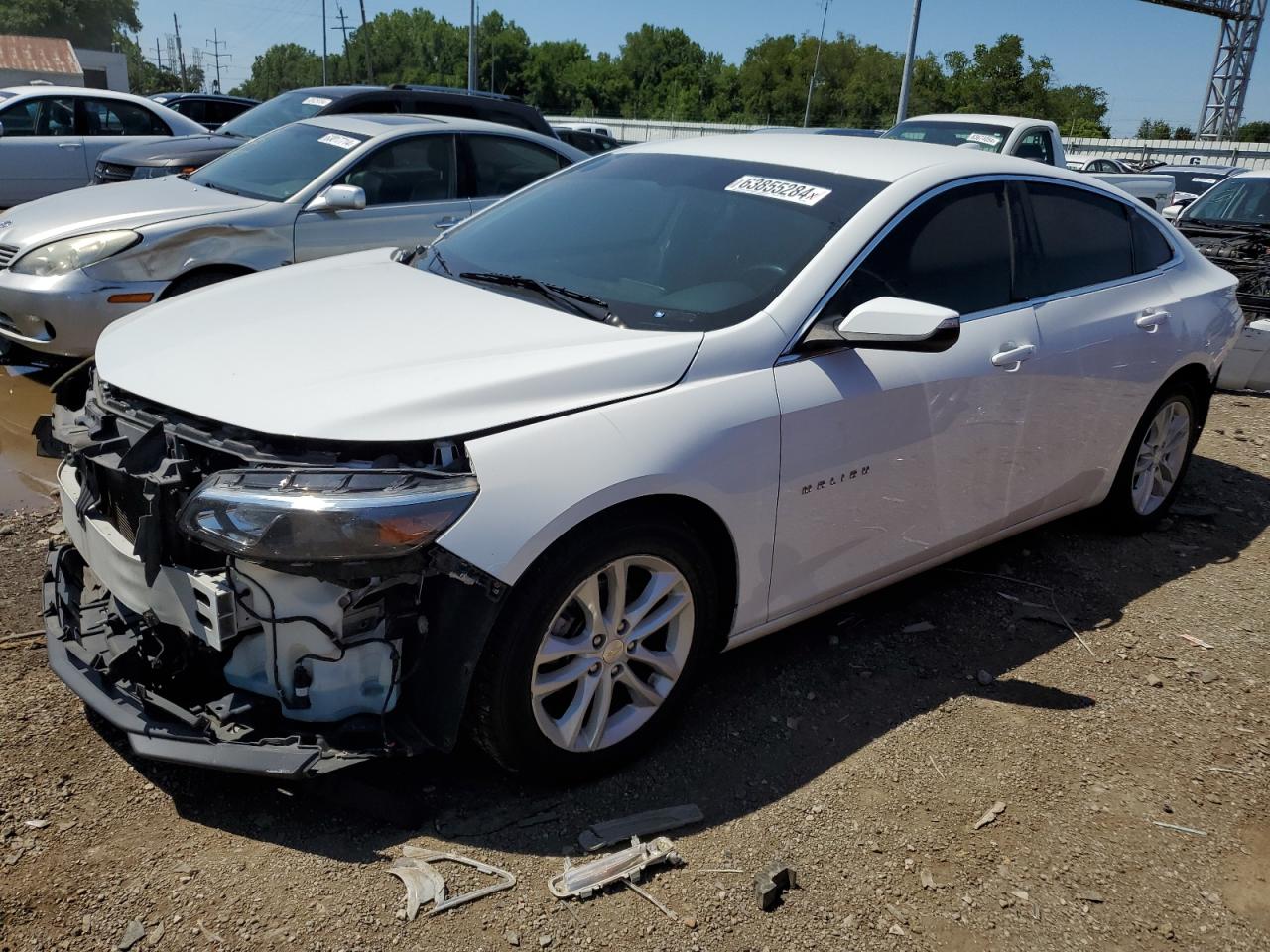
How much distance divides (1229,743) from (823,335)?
78.5 inches

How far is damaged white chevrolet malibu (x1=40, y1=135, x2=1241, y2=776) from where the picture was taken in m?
2.51

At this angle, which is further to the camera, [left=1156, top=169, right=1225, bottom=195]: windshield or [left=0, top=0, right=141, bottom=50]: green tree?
[left=0, top=0, right=141, bottom=50]: green tree

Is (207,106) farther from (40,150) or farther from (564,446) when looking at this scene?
(564,446)

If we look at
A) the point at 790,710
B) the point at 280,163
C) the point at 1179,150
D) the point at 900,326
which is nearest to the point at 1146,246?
the point at 900,326

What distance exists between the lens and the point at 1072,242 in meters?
4.22

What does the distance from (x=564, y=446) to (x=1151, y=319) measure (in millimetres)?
3054

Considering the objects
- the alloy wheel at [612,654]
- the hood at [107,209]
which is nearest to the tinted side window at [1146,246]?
the alloy wheel at [612,654]

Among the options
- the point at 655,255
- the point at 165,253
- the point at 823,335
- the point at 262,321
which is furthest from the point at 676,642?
the point at 165,253

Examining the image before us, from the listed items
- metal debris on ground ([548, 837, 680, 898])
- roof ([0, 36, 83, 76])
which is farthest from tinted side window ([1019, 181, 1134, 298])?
roof ([0, 36, 83, 76])

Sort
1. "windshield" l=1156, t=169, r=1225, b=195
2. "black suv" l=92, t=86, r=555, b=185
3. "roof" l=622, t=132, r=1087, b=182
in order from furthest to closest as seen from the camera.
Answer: "windshield" l=1156, t=169, r=1225, b=195 < "black suv" l=92, t=86, r=555, b=185 < "roof" l=622, t=132, r=1087, b=182

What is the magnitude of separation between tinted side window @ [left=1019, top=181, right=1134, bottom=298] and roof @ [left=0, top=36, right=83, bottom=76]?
180 feet

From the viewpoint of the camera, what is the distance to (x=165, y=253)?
6059 millimetres

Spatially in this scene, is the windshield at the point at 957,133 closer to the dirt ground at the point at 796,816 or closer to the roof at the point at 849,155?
the roof at the point at 849,155

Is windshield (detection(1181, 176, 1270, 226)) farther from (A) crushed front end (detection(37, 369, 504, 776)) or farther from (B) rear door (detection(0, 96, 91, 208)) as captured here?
(B) rear door (detection(0, 96, 91, 208))
